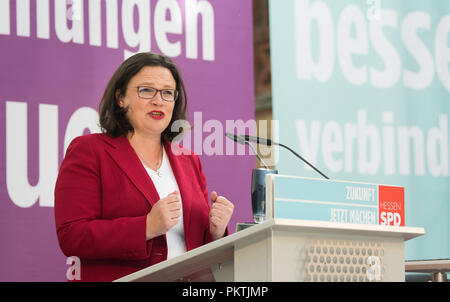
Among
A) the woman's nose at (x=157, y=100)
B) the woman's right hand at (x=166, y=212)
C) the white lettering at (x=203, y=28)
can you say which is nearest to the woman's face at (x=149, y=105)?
the woman's nose at (x=157, y=100)

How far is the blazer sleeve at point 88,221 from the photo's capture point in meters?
1.97

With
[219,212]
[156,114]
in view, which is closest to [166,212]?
[219,212]

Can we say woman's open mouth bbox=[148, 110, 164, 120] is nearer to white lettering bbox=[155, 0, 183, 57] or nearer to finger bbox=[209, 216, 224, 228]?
finger bbox=[209, 216, 224, 228]

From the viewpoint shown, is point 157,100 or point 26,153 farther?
point 26,153

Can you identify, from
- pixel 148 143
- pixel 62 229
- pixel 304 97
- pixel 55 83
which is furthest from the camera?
pixel 304 97

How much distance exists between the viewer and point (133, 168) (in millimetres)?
2207

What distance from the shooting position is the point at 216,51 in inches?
139

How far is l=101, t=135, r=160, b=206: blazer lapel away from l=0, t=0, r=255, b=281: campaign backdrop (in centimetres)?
89

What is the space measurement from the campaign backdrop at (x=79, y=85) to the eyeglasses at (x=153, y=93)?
859 mm

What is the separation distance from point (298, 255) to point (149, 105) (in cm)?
104

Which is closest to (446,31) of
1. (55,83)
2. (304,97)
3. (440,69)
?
(440,69)

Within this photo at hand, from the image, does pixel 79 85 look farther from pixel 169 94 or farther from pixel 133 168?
pixel 133 168
